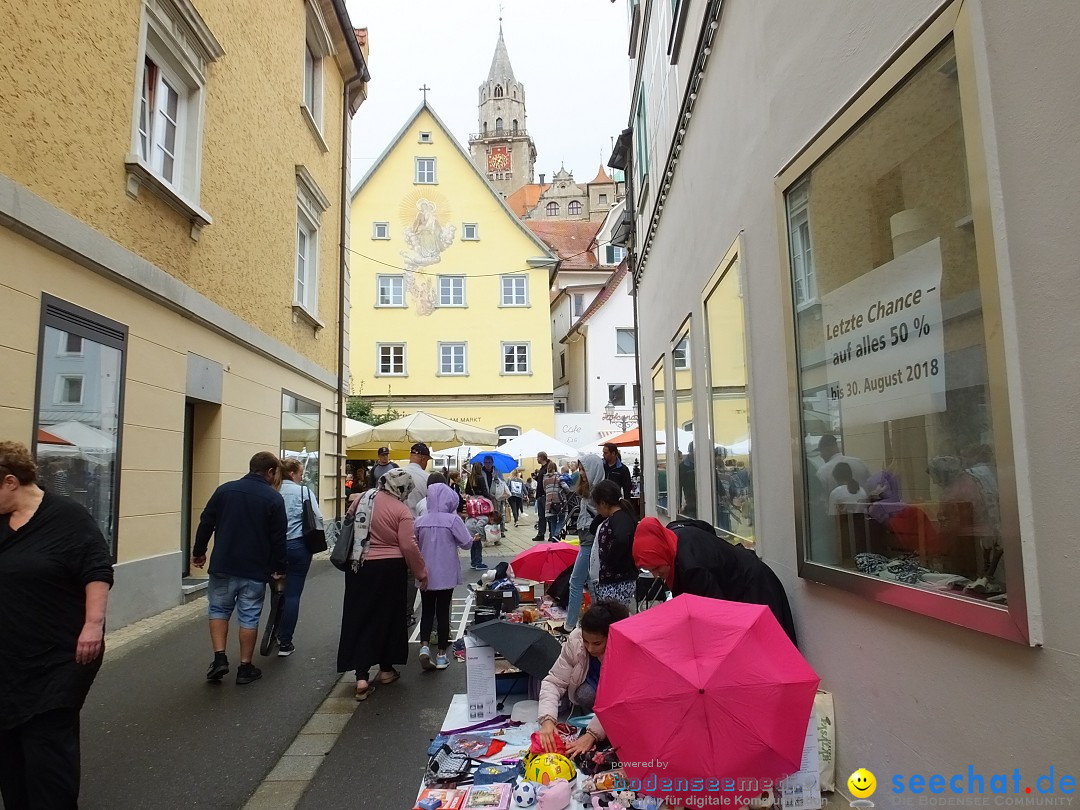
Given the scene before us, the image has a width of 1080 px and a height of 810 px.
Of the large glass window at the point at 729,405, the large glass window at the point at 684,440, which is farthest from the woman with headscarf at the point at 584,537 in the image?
the large glass window at the point at 729,405

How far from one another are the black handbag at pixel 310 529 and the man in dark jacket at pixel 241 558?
2.99ft

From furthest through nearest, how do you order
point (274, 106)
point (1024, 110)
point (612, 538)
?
point (274, 106)
point (612, 538)
point (1024, 110)

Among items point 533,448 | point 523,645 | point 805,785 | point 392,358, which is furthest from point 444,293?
point 805,785

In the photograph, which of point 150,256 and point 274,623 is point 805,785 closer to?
point 274,623

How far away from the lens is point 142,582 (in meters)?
7.64

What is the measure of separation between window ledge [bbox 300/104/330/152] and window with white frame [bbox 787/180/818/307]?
1187 cm

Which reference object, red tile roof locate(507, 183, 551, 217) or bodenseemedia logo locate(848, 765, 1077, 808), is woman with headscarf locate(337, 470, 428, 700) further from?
red tile roof locate(507, 183, 551, 217)

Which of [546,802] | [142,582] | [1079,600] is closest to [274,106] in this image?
[142,582]

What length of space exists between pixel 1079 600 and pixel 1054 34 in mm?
1626

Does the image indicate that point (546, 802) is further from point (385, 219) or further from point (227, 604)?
point (385, 219)

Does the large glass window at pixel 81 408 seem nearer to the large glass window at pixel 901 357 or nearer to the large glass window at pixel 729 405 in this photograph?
the large glass window at pixel 729 405

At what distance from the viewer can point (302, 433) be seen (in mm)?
13992

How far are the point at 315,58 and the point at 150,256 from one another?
8862mm

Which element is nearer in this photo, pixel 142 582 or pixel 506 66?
pixel 142 582
